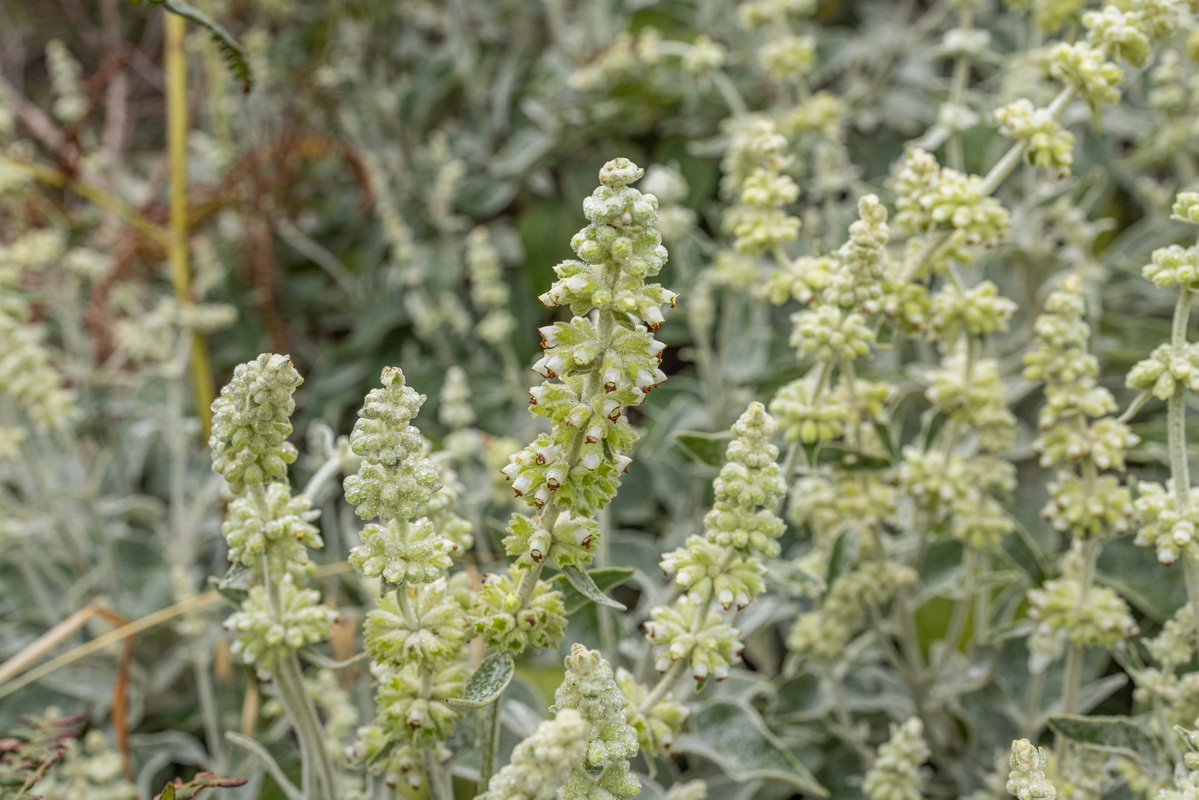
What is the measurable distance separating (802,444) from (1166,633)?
1.47ft

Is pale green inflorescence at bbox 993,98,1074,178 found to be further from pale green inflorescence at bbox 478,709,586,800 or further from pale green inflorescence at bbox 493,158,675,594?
pale green inflorescence at bbox 478,709,586,800

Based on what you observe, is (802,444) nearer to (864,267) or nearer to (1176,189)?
(864,267)

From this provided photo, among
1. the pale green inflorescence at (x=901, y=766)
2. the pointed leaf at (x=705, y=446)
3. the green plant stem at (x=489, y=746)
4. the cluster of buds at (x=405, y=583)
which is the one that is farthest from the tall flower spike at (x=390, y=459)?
the pale green inflorescence at (x=901, y=766)

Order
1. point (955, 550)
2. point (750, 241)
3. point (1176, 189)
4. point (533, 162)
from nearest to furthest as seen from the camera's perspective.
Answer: point (750, 241), point (955, 550), point (1176, 189), point (533, 162)

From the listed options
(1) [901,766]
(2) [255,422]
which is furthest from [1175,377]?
(2) [255,422]

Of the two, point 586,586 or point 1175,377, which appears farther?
point 1175,377

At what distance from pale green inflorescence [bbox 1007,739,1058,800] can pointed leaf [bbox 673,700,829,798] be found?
0.41 m

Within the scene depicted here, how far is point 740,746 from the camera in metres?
1.30

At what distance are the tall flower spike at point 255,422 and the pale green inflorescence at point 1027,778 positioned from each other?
26.0 inches

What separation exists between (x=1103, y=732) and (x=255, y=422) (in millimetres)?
943

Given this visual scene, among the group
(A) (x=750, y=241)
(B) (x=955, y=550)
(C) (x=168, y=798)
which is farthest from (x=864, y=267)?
(C) (x=168, y=798)

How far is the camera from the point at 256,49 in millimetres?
2572

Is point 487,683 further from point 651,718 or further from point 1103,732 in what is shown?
point 1103,732

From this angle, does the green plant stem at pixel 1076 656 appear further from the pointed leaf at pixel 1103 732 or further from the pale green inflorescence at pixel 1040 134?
the pale green inflorescence at pixel 1040 134
